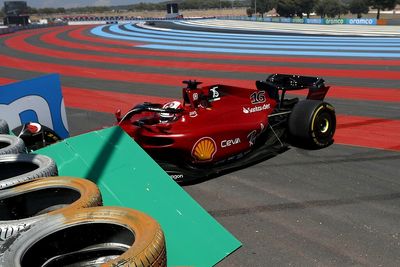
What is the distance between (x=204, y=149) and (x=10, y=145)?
2.32m

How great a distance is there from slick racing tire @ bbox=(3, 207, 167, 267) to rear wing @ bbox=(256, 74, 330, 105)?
4.62m

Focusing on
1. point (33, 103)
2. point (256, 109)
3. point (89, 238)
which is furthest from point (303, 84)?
point (89, 238)

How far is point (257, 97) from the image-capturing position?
6336 millimetres

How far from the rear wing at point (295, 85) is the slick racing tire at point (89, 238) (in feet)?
15.2

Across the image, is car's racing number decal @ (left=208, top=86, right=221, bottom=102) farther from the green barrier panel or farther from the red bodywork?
the green barrier panel

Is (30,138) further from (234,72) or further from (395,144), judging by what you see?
(234,72)

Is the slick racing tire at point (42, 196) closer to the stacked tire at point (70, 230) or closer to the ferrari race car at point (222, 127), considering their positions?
the stacked tire at point (70, 230)

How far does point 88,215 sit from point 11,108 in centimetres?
420

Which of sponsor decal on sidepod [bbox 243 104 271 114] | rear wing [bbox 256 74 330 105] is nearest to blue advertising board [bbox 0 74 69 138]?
sponsor decal on sidepod [bbox 243 104 271 114]

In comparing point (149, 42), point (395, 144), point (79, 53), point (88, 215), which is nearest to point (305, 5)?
point (149, 42)

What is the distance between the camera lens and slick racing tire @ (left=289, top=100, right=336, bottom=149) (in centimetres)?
643

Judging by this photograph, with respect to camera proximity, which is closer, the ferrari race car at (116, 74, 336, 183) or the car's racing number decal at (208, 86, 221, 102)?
the ferrari race car at (116, 74, 336, 183)

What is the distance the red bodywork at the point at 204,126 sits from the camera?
5289 mm

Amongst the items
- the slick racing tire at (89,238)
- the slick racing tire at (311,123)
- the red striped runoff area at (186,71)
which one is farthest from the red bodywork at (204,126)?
the slick racing tire at (89,238)
